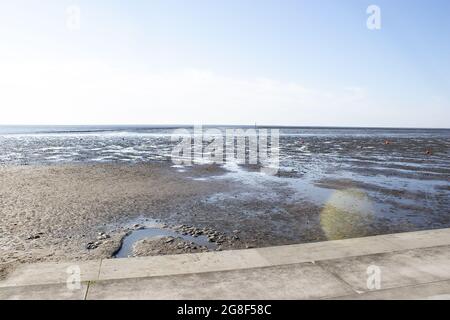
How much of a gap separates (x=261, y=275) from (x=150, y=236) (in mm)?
4381

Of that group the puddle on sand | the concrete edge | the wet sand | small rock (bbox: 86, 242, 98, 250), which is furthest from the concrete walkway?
small rock (bbox: 86, 242, 98, 250)

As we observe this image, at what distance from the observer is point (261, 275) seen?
16.8 ft

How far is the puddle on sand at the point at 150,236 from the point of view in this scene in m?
7.77

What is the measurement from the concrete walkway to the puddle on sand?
177cm

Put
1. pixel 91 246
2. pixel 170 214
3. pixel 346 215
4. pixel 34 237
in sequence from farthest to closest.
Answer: pixel 170 214 → pixel 346 215 → pixel 34 237 → pixel 91 246

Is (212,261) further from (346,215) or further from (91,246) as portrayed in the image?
(346,215)

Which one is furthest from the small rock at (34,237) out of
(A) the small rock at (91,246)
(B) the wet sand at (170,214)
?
(A) the small rock at (91,246)

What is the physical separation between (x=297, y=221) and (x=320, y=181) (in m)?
7.75

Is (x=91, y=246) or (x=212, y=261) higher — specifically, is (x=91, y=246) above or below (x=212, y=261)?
below

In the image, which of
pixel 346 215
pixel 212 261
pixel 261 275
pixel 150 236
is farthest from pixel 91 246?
pixel 346 215

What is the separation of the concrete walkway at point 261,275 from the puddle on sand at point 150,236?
5.80 feet

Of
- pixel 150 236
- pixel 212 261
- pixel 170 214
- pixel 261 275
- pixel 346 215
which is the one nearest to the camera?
pixel 261 275

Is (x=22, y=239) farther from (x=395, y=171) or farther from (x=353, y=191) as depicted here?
(x=395, y=171)
